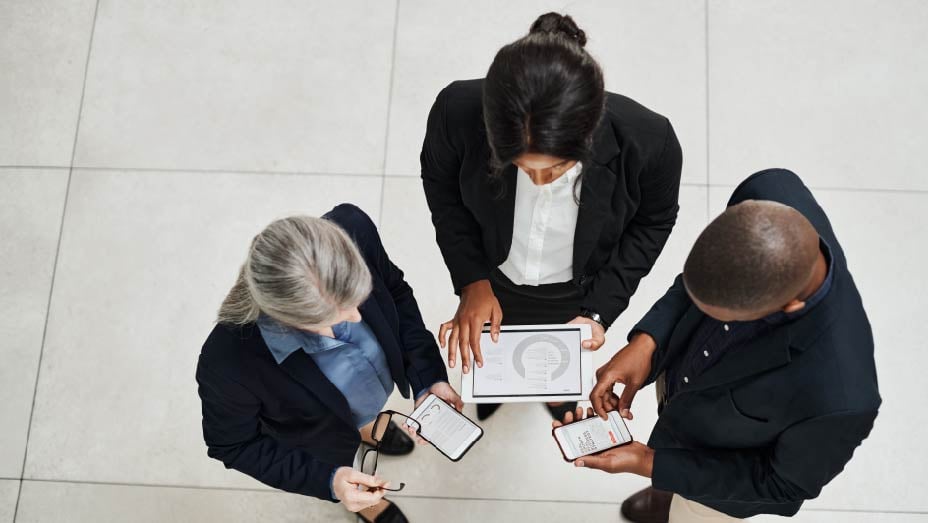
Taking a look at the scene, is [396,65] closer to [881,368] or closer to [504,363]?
[504,363]

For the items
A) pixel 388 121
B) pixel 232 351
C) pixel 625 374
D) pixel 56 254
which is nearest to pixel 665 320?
pixel 625 374

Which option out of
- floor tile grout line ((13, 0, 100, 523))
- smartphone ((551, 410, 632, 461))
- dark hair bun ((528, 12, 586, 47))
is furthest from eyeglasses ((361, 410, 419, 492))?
floor tile grout line ((13, 0, 100, 523))

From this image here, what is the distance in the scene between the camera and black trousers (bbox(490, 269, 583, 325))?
2301mm

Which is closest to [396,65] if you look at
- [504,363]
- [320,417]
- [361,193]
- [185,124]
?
[361,193]

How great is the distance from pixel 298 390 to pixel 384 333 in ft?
0.95

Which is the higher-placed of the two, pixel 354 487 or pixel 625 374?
pixel 625 374

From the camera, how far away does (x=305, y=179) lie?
3234 millimetres

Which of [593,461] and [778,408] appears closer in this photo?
[778,408]

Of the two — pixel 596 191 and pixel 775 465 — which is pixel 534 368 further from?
pixel 775 465

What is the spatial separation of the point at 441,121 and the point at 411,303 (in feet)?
2.01

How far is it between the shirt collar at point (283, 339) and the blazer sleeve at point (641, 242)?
914 mm

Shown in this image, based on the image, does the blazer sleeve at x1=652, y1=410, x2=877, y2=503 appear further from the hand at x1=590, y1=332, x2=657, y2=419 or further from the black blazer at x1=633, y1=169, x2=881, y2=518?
the hand at x1=590, y1=332, x2=657, y2=419

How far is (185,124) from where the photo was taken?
334cm

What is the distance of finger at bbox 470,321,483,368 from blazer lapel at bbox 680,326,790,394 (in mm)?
732
